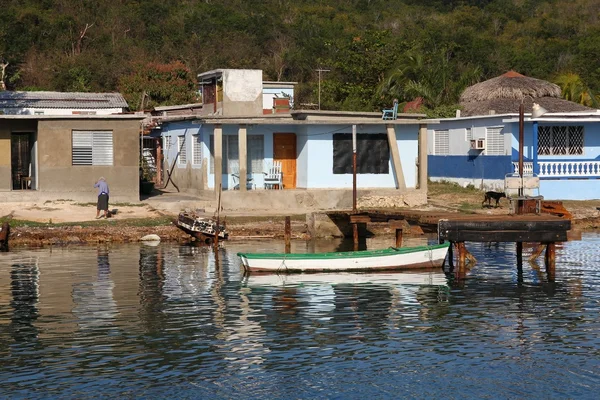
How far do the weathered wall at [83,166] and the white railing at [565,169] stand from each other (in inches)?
630

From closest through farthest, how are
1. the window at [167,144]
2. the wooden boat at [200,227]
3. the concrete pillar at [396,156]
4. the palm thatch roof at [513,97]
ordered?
the wooden boat at [200,227] < the concrete pillar at [396,156] < the window at [167,144] < the palm thatch roof at [513,97]

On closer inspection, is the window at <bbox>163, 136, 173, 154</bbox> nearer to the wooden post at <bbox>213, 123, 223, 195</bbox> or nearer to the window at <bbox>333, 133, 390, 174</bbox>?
the wooden post at <bbox>213, 123, 223, 195</bbox>

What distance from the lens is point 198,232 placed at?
3422cm

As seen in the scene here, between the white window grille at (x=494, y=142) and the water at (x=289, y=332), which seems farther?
the white window grille at (x=494, y=142)

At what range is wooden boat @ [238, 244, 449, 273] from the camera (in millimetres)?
27594

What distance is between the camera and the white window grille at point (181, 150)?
148ft

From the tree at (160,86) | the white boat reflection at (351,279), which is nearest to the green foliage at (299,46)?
the tree at (160,86)

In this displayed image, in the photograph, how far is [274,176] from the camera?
137ft

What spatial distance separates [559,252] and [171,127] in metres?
20.4

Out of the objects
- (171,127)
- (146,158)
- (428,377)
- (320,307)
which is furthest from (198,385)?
(146,158)

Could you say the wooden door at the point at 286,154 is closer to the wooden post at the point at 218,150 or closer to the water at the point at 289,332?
the wooden post at the point at 218,150

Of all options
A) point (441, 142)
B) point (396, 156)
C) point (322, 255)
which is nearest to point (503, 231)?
point (322, 255)

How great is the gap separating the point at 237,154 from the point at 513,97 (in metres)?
15.4

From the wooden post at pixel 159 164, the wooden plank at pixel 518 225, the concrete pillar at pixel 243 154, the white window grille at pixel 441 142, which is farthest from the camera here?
the wooden post at pixel 159 164
